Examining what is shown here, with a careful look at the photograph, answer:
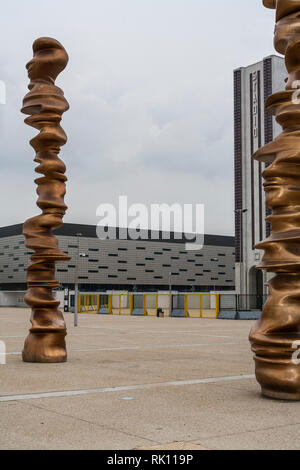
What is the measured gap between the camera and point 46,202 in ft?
36.1

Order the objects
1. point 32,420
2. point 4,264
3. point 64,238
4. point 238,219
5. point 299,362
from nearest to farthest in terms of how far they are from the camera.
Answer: point 32,420 → point 299,362 → point 238,219 → point 64,238 → point 4,264

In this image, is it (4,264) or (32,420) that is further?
(4,264)

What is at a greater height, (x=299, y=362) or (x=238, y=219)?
(x=238, y=219)

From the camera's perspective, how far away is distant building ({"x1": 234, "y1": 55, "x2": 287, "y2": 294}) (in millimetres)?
51281

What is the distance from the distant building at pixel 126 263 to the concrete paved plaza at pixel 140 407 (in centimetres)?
8482

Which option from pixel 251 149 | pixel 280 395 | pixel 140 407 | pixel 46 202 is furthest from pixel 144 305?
pixel 140 407

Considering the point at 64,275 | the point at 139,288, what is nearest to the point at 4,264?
the point at 64,275

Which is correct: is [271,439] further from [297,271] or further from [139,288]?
[139,288]

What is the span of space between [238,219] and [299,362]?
49.4 meters

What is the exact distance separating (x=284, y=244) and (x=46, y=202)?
5.48 metres

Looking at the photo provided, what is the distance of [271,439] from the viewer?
4836 mm

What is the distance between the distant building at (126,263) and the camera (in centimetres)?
10319

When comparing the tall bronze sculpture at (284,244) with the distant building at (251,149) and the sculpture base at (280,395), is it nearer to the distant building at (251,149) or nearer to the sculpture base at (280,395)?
the sculpture base at (280,395)

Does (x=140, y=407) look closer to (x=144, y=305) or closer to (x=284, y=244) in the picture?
(x=284, y=244)
